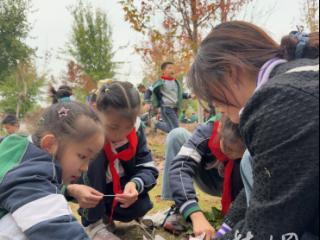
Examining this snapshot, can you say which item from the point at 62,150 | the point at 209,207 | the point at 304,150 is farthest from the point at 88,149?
the point at 209,207

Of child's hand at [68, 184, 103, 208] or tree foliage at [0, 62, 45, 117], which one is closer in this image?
child's hand at [68, 184, 103, 208]

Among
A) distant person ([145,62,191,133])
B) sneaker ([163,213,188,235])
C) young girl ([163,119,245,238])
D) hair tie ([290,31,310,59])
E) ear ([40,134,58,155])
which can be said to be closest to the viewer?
hair tie ([290,31,310,59])

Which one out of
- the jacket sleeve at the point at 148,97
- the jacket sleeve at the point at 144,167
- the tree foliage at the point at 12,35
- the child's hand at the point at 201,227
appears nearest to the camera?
the child's hand at the point at 201,227

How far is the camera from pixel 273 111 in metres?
1.02

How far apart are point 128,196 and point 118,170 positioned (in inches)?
13.3

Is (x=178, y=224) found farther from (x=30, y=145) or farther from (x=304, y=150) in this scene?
(x=304, y=150)

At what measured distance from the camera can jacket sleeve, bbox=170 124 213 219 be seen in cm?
198

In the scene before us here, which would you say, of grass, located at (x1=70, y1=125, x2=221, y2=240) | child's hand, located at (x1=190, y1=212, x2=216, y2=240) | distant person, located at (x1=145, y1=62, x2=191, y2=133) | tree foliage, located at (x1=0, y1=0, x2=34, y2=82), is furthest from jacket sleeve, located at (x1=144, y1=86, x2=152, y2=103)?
tree foliage, located at (x1=0, y1=0, x2=34, y2=82)

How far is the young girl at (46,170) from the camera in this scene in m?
1.36

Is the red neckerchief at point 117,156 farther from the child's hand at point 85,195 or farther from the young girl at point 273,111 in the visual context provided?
the young girl at point 273,111

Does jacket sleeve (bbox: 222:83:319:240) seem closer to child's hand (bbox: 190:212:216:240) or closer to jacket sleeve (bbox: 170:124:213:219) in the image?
child's hand (bbox: 190:212:216:240)

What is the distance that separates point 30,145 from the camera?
150cm

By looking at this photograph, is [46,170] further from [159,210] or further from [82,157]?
[159,210]

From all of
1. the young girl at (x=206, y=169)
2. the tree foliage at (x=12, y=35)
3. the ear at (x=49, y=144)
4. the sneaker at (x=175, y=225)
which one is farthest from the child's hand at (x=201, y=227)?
the tree foliage at (x=12, y=35)
